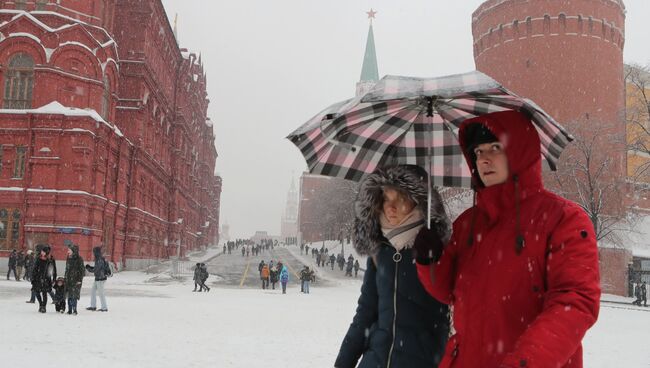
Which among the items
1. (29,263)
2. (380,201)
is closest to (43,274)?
(29,263)

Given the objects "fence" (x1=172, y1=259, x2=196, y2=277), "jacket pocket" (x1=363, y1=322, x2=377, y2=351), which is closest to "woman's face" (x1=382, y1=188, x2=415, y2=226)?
"jacket pocket" (x1=363, y1=322, x2=377, y2=351)

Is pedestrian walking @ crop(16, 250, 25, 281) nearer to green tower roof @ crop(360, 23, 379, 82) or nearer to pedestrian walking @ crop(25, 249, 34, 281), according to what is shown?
pedestrian walking @ crop(25, 249, 34, 281)

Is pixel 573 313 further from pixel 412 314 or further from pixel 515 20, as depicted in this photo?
pixel 515 20

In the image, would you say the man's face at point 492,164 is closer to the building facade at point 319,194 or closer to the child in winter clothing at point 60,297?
the child in winter clothing at point 60,297

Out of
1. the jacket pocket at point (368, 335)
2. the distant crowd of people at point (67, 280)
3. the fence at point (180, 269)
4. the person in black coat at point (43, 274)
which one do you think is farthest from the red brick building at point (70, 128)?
the jacket pocket at point (368, 335)

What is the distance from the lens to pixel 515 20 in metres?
46.0

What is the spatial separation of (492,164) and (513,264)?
0.48 meters

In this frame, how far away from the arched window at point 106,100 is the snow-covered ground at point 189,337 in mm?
16471

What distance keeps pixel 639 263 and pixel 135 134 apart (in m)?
38.0

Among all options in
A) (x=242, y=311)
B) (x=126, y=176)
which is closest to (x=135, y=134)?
(x=126, y=176)

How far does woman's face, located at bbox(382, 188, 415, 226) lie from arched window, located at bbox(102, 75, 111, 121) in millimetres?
31802

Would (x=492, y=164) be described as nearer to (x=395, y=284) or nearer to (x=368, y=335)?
(x=395, y=284)

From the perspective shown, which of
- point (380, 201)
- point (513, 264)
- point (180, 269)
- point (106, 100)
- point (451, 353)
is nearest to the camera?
point (513, 264)

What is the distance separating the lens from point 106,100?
1305 inches
